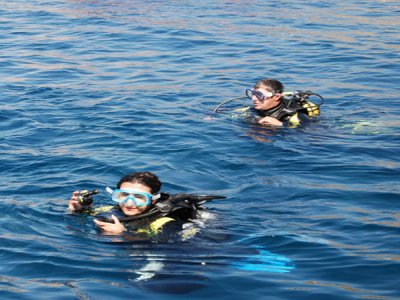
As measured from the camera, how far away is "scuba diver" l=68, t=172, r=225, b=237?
21.5 feet

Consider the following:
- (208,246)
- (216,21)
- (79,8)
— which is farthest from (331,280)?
(79,8)

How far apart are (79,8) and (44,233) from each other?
1583cm

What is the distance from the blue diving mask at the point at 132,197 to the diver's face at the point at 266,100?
14.2 ft

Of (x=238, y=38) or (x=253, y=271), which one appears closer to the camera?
(x=253, y=271)

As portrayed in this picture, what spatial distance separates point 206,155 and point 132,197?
2.86m

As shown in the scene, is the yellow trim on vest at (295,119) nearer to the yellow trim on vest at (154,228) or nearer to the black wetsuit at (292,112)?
the black wetsuit at (292,112)

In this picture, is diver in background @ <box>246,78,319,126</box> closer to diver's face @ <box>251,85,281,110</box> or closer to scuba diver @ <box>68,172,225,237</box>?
diver's face @ <box>251,85,281,110</box>

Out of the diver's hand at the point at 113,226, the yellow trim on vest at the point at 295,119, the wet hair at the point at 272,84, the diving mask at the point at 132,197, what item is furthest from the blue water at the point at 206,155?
the wet hair at the point at 272,84

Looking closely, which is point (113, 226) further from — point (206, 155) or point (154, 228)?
point (206, 155)

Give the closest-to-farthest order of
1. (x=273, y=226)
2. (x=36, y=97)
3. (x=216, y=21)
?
1. (x=273, y=226)
2. (x=36, y=97)
3. (x=216, y=21)

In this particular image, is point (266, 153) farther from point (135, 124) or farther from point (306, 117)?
point (135, 124)

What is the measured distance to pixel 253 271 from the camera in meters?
5.95

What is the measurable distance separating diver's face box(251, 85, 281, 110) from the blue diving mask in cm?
432

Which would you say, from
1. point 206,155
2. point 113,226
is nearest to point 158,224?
point 113,226
